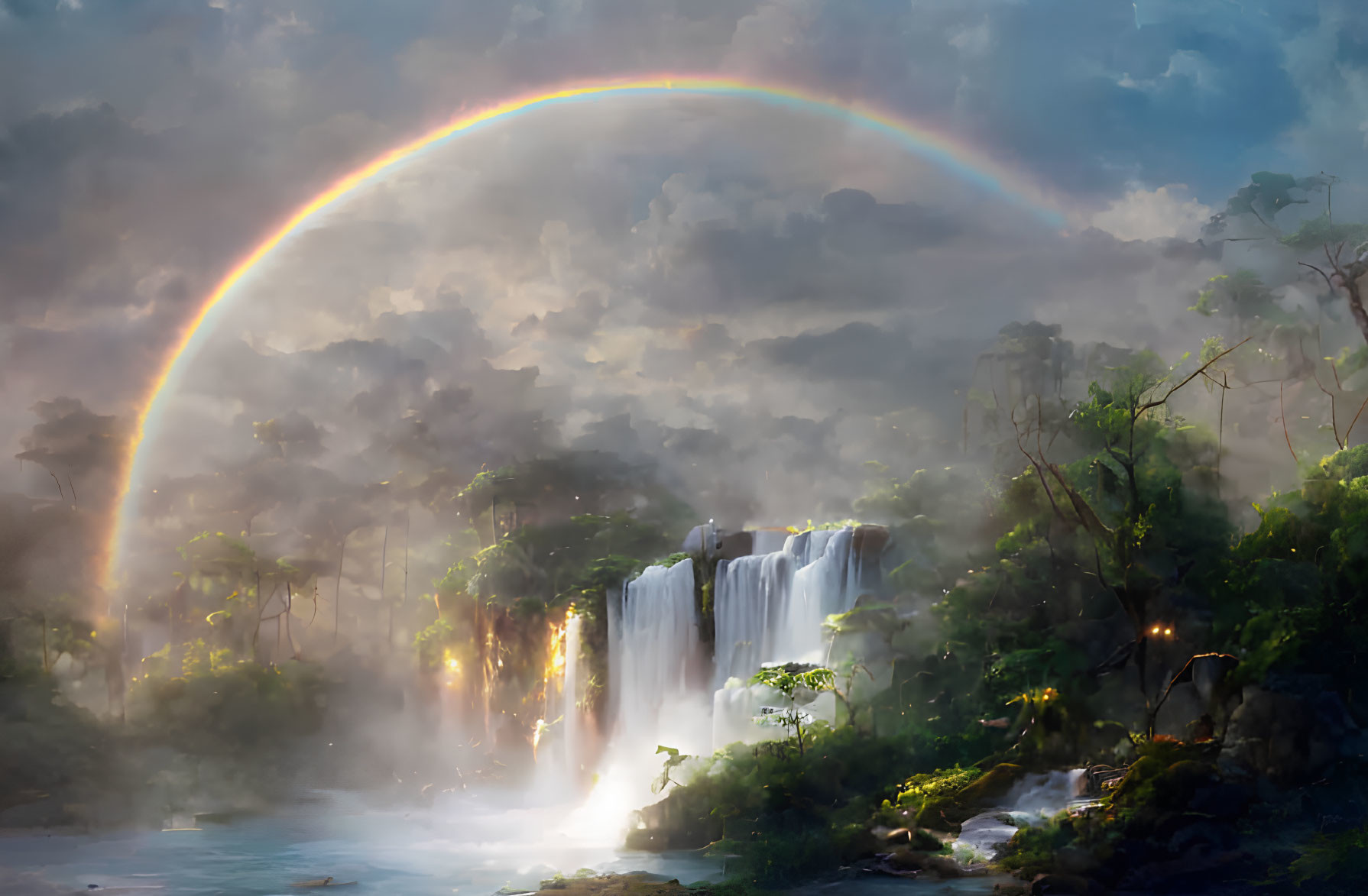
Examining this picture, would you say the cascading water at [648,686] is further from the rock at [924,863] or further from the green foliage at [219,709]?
the green foliage at [219,709]

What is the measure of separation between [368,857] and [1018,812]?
807 inches

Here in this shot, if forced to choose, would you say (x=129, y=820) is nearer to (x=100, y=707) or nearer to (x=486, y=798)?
(x=100, y=707)

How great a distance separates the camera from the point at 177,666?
55938mm

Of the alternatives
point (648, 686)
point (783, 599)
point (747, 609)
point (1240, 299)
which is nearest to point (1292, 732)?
point (783, 599)

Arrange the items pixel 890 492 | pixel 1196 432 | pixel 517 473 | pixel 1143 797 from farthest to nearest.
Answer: pixel 517 473, pixel 890 492, pixel 1196 432, pixel 1143 797

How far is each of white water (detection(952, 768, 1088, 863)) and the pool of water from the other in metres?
1.19

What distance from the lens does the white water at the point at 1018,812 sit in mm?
20938

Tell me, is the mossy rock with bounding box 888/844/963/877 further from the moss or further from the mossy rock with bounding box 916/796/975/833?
the mossy rock with bounding box 916/796/975/833

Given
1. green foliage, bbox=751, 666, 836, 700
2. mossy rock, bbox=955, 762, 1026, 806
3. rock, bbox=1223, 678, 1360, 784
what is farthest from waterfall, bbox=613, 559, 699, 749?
rock, bbox=1223, 678, 1360, 784

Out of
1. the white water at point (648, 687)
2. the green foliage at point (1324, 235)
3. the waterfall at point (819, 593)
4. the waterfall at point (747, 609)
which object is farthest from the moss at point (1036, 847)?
the green foliage at point (1324, 235)

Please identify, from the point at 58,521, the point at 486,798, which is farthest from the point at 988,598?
the point at 58,521

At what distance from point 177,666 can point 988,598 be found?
144 ft

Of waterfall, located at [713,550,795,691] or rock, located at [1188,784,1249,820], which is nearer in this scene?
rock, located at [1188,784,1249,820]

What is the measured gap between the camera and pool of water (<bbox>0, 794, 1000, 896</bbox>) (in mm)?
26500
